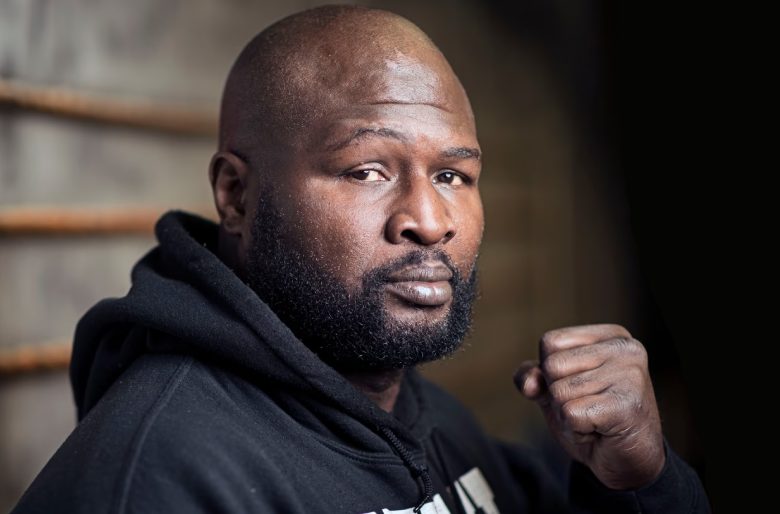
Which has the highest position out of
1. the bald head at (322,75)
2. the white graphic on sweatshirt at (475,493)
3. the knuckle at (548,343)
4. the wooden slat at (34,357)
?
the bald head at (322,75)

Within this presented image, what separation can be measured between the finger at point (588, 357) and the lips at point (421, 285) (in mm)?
215

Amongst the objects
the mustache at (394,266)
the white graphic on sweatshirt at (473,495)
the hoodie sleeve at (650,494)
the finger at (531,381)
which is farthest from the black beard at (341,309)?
the hoodie sleeve at (650,494)

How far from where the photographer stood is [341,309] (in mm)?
1436

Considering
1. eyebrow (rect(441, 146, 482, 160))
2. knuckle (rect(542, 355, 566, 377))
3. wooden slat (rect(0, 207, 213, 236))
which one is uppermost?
eyebrow (rect(441, 146, 482, 160))

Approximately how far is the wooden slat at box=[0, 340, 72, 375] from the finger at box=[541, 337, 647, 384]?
1.22 meters

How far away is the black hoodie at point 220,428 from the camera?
46.8 inches

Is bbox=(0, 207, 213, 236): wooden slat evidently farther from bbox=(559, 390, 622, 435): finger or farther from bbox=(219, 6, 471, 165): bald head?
bbox=(559, 390, 622, 435): finger

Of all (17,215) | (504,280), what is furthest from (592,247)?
(17,215)

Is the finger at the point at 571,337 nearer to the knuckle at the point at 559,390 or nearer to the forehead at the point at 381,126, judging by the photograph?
the knuckle at the point at 559,390

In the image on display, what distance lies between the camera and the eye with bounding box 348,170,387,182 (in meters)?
1.46

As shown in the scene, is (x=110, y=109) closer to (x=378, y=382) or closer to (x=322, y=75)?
(x=322, y=75)

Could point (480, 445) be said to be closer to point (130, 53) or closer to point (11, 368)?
point (11, 368)

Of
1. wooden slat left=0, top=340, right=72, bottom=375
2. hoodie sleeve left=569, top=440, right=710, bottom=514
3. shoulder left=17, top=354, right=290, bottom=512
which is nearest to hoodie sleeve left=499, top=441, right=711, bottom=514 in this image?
hoodie sleeve left=569, top=440, right=710, bottom=514

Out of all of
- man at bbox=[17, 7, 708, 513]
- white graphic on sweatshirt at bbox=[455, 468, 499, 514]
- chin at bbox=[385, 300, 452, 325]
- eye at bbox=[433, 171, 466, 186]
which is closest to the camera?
man at bbox=[17, 7, 708, 513]
